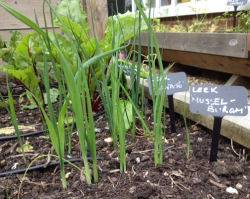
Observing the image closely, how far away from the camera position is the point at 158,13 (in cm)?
427

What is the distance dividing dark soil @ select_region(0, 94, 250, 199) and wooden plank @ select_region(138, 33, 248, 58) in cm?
82

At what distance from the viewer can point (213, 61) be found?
7.33 ft

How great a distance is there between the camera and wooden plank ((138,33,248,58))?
1846 millimetres

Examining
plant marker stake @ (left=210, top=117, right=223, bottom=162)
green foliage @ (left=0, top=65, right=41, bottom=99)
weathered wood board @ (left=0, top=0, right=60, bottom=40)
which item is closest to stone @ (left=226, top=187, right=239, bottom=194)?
plant marker stake @ (left=210, top=117, right=223, bottom=162)

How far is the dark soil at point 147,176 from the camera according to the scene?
2.88 feet

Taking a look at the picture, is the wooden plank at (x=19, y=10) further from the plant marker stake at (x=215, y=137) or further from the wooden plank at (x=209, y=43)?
the plant marker stake at (x=215, y=137)

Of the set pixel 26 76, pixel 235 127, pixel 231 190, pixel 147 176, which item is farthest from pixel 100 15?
pixel 231 190

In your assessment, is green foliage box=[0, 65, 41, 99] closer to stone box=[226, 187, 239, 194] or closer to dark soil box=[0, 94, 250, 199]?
dark soil box=[0, 94, 250, 199]

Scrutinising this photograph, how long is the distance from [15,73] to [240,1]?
62.8 inches

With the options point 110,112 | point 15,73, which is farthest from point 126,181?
point 15,73

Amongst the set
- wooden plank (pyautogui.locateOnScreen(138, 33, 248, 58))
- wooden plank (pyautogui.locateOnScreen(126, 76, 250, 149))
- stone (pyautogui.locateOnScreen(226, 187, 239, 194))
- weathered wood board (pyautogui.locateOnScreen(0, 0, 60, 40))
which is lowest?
stone (pyautogui.locateOnScreen(226, 187, 239, 194))

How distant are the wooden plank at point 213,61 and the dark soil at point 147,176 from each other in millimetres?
880

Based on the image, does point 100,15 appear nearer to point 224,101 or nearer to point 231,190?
point 224,101

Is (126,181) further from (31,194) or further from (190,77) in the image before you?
(190,77)
